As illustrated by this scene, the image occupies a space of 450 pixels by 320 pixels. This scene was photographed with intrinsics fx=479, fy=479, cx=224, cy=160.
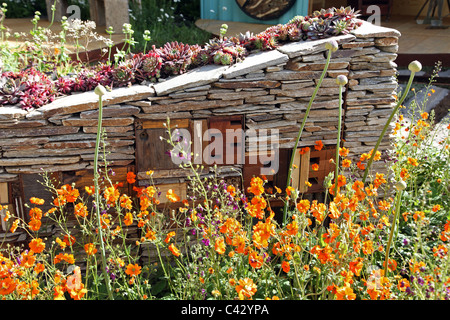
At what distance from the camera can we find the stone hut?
2859 mm

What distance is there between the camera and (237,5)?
701 centimetres

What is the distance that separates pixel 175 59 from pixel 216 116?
0.50 m

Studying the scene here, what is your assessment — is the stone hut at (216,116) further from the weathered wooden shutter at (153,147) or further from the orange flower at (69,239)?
the orange flower at (69,239)

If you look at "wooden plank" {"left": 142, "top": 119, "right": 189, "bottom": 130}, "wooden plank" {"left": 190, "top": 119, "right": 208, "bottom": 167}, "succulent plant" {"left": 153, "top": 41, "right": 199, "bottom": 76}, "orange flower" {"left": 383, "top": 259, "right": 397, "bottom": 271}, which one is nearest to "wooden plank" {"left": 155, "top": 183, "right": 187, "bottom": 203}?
"wooden plank" {"left": 190, "top": 119, "right": 208, "bottom": 167}

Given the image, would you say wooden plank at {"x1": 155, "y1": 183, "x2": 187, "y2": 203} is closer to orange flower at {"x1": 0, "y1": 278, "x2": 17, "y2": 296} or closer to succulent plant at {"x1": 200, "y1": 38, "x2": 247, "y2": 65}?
succulent plant at {"x1": 200, "y1": 38, "x2": 247, "y2": 65}

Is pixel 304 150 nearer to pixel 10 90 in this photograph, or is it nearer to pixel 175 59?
pixel 175 59

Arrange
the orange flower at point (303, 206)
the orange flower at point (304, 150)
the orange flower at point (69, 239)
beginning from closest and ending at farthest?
the orange flower at point (303, 206) < the orange flower at point (69, 239) < the orange flower at point (304, 150)

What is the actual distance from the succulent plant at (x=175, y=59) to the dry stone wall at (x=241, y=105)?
8cm

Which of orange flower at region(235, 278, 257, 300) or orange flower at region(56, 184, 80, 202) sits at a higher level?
orange flower at region(56, 184, 80, 202)

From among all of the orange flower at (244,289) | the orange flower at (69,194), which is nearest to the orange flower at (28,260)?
the orange flower at (69,194)

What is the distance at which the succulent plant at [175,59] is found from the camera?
3135mm

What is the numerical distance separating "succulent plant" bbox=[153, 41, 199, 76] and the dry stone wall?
0.08 metres
